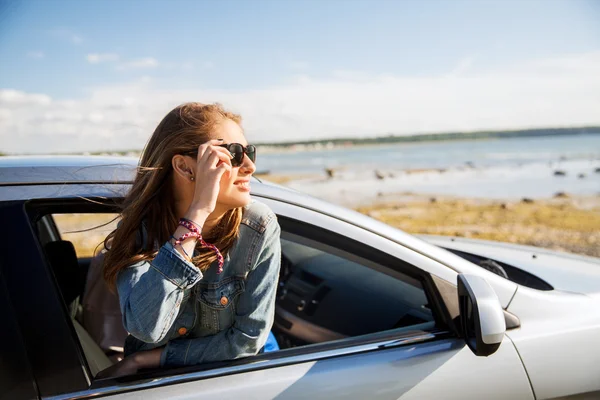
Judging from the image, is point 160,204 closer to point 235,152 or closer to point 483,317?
point 235,152

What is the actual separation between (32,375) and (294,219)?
890 mm

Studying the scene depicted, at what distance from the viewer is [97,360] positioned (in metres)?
1.77

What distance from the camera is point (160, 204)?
1.50m

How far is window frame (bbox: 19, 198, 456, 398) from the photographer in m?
1.33

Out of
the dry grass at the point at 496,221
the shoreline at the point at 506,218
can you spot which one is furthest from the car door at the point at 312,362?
the shoreline at the point at 506,218

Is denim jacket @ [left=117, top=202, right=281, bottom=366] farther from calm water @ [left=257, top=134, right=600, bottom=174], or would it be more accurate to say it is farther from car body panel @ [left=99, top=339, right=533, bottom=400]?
calm water @ [left=257, top=134, right=600, bottom=174]

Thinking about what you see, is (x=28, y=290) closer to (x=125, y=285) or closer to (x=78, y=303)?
(x=125, y=285)

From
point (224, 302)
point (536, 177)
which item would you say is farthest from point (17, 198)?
point (536, 177)

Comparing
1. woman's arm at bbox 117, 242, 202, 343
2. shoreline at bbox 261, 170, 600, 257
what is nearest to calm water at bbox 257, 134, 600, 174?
shoreline at bbox 261, 170, 600, 257

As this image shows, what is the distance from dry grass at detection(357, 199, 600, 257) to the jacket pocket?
8.30 meters

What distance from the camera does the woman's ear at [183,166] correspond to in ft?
4.67

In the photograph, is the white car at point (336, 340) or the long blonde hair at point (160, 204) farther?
the long blonde hair at point (160, 204)

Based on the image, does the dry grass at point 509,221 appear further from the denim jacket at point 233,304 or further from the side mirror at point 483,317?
the denim jacket at point 233,304

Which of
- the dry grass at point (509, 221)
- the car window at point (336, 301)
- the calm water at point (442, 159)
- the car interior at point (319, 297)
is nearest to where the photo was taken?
the car interior at point (319, 297)
